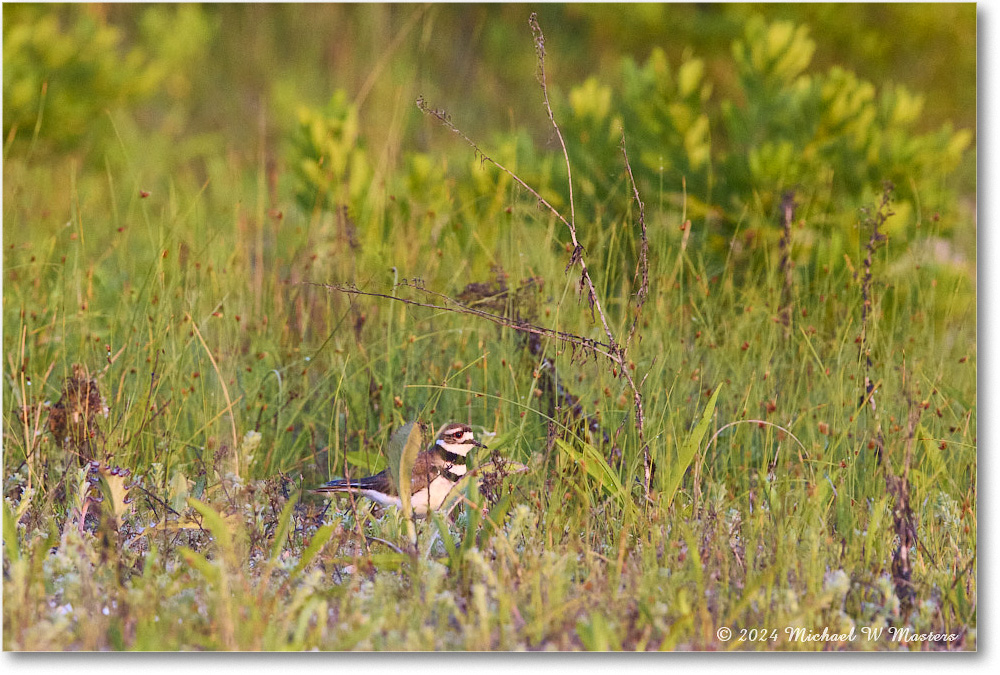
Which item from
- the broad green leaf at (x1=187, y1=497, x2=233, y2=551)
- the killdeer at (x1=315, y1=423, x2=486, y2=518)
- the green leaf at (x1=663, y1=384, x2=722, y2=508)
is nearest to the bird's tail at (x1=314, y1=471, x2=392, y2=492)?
the killdeer at (x1=315, y1=423, x2=486, y2=518)

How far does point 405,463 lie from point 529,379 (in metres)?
0.73

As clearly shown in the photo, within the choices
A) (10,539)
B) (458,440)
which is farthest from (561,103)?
(10,539)

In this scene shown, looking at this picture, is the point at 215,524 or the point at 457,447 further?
the point at 457,447

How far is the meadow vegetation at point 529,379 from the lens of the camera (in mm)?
2402

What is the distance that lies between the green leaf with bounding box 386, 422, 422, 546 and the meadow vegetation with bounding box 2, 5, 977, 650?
4.5 inches

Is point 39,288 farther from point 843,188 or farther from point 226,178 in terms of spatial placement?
point 843,188

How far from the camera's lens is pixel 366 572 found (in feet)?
8.41

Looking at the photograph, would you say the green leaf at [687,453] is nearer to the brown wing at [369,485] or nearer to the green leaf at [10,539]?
the brown wing at [369,485]

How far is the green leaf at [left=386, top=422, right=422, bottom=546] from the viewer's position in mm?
2629

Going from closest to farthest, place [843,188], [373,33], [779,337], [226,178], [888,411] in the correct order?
[888,411] → [779,337] → [843,188] → [226,178] → [373,33]

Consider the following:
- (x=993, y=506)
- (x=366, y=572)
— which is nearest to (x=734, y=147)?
(x=993, y=506)

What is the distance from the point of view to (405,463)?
104 inches

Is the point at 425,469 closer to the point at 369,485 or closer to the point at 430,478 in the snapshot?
the point at 430,478

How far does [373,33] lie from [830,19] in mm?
3566
